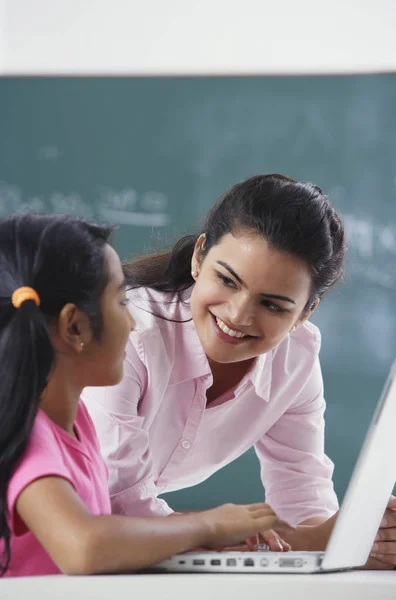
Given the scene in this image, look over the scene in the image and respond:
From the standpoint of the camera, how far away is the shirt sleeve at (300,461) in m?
1.18

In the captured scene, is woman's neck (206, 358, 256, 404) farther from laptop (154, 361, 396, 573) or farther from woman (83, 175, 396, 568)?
laptop (154, 361, 396, 573)

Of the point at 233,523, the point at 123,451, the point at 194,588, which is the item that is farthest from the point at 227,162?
the point at 194,588

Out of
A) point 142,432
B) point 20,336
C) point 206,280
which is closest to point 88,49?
point 206,280

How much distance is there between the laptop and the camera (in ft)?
1.94

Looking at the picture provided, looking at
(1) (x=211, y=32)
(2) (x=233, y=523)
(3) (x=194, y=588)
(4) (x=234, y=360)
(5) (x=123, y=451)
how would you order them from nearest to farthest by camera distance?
1. (3) (x=194, y=588)
2. (2) (x=233, y=523)
3. (5) (x=123, y=451)
4. (4) (x=234, y=360)
5. (1) (x=211, y=32)

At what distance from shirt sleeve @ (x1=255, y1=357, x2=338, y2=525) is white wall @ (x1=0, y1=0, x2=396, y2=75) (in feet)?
3.09

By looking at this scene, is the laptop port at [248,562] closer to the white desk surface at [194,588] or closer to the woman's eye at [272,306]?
the white desk surface at [194,588]

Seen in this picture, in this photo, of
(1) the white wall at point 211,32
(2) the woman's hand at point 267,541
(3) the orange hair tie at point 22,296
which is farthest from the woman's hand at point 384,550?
(1) the white wall at point 211,32

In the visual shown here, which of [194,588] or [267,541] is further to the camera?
[267,541]

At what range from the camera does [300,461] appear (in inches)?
47.8

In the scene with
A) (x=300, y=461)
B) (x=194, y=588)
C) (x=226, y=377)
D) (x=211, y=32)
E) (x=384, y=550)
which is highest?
(x=211, y=32)

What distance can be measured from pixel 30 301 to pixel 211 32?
1306mm

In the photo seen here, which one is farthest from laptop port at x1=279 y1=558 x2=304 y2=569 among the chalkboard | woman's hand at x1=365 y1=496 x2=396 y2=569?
the chalkboard

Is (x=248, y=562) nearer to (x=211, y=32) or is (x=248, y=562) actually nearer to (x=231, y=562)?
(x=231, y=562)
